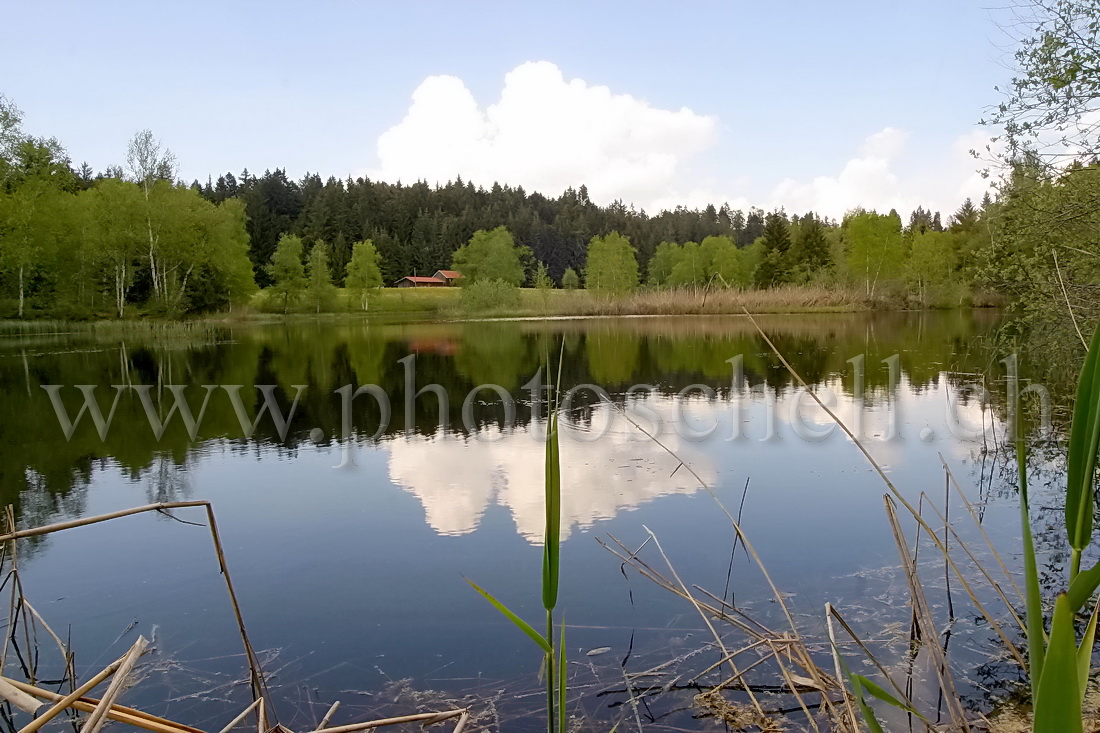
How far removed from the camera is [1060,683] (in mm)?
826

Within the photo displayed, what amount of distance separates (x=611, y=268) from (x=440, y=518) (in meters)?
51.6

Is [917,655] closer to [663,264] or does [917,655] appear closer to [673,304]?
[673,304]

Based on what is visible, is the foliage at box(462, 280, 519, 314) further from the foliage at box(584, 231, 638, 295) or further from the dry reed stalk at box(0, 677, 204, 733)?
the dry reed stalk at box(0, 677, 204, 733)

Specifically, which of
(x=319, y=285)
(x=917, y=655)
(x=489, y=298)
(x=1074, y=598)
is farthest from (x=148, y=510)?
(x=319, y=285)

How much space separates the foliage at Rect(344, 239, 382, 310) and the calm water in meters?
50.1

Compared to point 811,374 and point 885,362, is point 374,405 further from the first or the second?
point 885,362

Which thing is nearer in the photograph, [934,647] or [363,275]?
[934,647]

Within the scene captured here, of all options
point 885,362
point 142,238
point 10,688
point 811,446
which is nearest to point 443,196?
point 142,238

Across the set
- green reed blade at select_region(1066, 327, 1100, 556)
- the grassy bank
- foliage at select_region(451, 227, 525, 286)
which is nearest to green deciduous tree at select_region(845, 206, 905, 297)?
the grassy bank

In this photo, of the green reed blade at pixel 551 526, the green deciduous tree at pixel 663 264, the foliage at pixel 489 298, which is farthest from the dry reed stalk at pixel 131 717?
the green deciduous tree at pixel 663 264

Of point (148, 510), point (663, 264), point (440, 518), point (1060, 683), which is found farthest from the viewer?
point (663, 264)

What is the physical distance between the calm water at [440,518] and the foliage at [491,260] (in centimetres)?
4801

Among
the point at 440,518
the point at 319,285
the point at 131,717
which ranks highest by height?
the point at 319,285

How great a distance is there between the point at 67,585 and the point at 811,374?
13217mm
